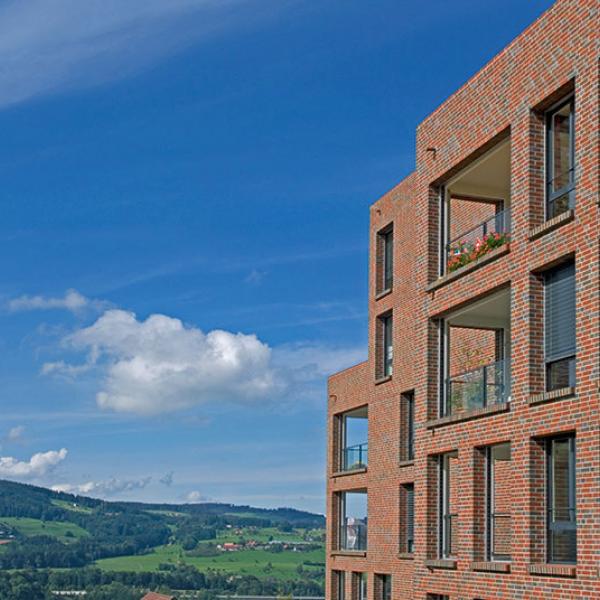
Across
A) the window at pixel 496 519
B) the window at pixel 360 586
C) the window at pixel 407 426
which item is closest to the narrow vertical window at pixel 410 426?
the window at pixel 407 426

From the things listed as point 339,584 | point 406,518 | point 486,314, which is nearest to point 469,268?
point 486,314

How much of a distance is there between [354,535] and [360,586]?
5.56ft

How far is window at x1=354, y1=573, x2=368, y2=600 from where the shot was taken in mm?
38688

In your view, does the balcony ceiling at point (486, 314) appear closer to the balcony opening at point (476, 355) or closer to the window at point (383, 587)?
the balcony opening at point (476, 355)

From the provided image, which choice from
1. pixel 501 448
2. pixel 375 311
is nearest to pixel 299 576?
pixel 375 311

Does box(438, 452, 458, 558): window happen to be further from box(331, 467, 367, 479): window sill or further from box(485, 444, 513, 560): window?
box(331, 467, 367, 479): window sill

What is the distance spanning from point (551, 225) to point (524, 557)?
5839 mm

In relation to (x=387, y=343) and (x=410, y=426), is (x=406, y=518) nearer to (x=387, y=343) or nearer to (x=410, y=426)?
(x=410, y=426)

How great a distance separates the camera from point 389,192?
3681 cm

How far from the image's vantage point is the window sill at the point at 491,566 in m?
21.9

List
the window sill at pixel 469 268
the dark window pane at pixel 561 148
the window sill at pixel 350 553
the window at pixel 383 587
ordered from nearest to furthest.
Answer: the dark window pane at pixel 561 148, the window sill at pixel 469 268, the window at pixel 383 587, the window sill at pixel 350 553

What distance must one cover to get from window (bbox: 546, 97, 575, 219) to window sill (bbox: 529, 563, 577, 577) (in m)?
6.21

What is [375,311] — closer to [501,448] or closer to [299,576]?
[501,448]

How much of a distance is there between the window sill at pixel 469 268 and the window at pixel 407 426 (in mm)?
9771
